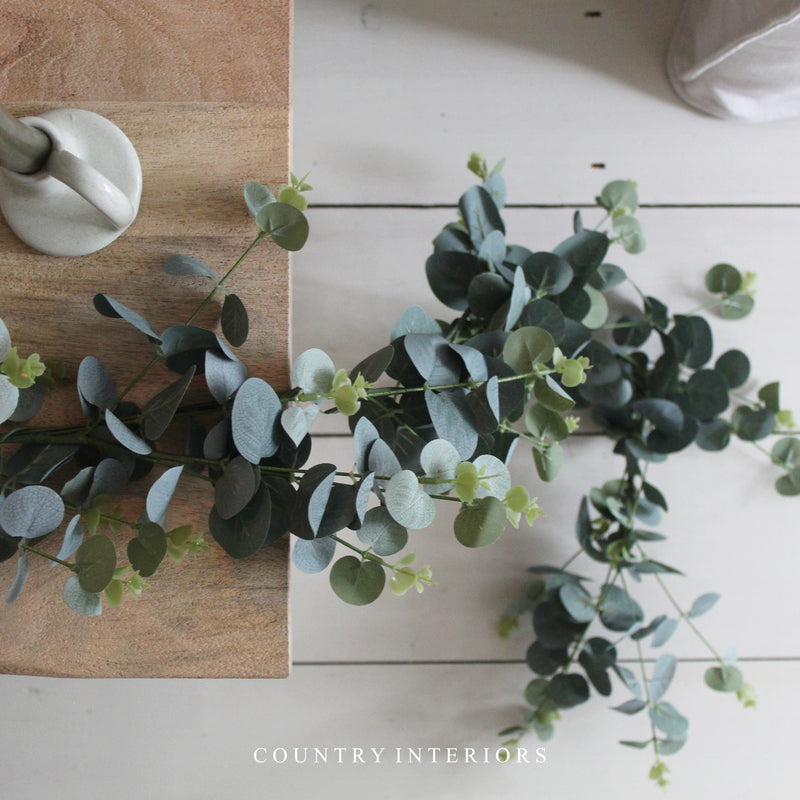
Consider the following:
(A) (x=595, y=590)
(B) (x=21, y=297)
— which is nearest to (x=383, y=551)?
(B) (x=21, y=297)

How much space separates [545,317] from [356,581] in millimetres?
225

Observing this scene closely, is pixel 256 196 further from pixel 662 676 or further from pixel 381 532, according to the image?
pixel 662 676

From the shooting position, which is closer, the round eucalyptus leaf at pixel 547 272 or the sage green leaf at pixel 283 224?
the sage green leaf at pixel 283 224

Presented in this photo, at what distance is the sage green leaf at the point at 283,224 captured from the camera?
0.40 m

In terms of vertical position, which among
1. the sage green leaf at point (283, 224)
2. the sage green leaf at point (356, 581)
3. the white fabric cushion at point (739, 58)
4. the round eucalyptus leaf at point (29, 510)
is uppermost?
the white fabric cushion at point (739, 58)

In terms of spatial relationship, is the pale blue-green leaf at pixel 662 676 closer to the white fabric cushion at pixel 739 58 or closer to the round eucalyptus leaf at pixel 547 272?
the round eucalyptus leaf at pixel 547 272

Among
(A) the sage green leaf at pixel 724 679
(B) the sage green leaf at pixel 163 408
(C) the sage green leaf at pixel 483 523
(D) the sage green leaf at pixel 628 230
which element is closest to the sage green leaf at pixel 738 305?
Answer: (D) the sage green leaf at pixel 628 230

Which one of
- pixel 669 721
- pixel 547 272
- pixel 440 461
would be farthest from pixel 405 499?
pixel 669 721

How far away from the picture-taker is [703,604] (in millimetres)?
715

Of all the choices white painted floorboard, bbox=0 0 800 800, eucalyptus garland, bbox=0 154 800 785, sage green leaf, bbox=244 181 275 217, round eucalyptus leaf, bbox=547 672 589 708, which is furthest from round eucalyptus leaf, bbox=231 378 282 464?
round eucalyptus leaf, bbox=547 672 589 708

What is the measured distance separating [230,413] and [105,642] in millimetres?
164

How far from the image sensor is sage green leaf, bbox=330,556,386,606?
406mm

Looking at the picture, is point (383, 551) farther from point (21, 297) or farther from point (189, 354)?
point (21, 297)

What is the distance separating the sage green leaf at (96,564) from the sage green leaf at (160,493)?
0.08 ft
